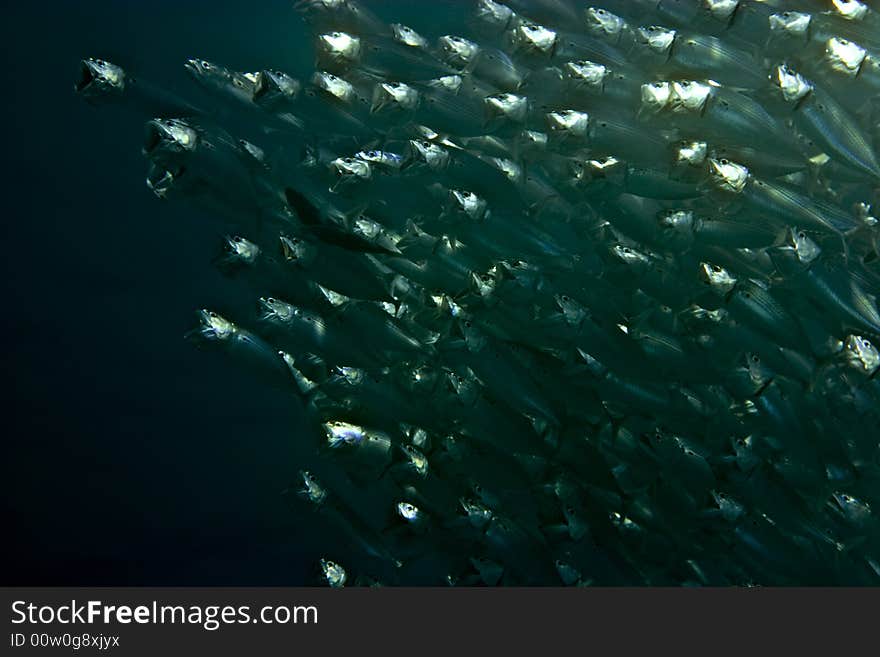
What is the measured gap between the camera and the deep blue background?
Answer: 745 centimetres

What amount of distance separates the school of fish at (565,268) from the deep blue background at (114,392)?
4424 millimetres

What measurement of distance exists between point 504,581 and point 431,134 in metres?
1.91

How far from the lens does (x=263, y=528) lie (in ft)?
29.3

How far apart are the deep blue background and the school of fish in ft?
14.5

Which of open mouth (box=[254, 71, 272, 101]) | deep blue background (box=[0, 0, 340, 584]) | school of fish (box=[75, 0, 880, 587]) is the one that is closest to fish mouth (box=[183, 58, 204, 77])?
school of fish (box=[75, 0, 880, 587])

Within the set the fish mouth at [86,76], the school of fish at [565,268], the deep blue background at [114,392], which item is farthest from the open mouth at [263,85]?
the deep blue background at [114,392]

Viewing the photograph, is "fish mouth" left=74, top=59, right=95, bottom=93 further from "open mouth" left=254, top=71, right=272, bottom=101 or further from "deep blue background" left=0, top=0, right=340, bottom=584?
"deep blue background" left=0, top=0, right=340, bottom=584

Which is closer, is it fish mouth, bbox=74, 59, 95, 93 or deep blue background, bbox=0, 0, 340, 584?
fish mouth, bbox=74, 59, 95, 93

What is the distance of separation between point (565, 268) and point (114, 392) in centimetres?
705

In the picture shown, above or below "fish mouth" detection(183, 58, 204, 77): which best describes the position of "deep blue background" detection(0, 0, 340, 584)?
below

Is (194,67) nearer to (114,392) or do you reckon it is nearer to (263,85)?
(263,85)

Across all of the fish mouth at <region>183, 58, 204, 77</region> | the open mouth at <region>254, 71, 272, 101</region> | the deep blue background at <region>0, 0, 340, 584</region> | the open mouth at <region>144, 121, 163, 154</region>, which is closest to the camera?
the open mouth at <region>144, 121, 163, 154</region>

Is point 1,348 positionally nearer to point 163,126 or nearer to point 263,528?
point 263,528

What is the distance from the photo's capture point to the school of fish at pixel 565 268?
8.80 ft
